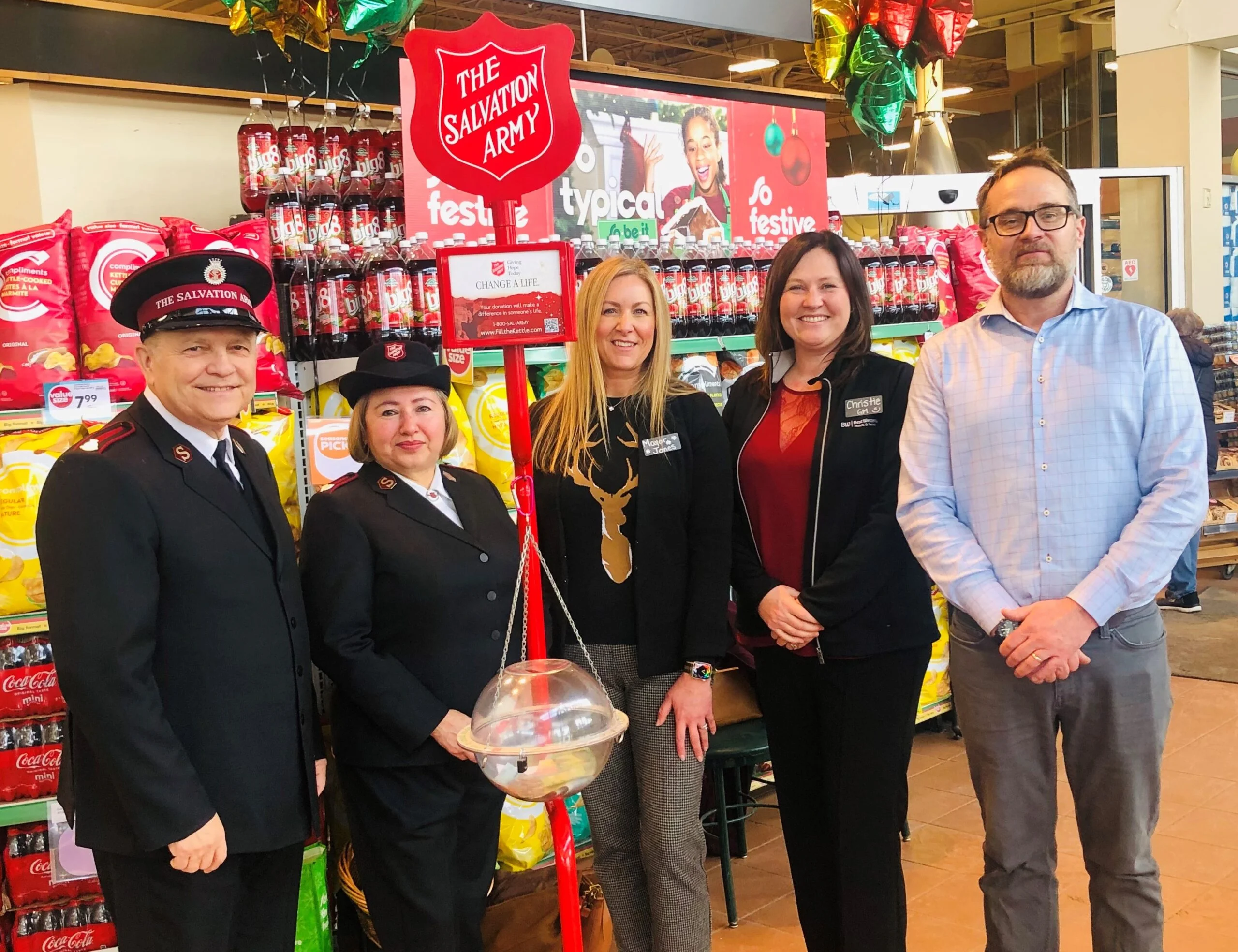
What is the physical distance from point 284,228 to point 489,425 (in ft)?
2.50

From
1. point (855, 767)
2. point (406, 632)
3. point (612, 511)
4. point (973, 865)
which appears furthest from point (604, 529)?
point (973, 865)

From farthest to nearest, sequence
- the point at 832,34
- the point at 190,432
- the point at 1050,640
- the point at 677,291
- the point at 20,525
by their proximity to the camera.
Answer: the point at 832,34 < the point at 677,291 < the point at 20,525 < the point at 1050,640 < the point at 190,432

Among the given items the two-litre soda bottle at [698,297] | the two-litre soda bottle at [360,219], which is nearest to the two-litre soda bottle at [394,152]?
the two-litre soda bottle at [360,219]

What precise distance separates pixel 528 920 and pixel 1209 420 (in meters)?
6.04

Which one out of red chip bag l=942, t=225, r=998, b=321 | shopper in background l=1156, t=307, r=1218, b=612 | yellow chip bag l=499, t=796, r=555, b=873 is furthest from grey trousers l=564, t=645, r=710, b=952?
shopper in background l=1156, t=307, r=1218, b=612

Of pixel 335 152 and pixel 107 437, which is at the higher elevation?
pixel 335 152

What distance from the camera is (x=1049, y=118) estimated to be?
1532cm

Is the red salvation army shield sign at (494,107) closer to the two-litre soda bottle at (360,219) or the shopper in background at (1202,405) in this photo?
the two-litre soda bottle at (360,219)

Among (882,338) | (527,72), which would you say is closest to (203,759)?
(527,72)

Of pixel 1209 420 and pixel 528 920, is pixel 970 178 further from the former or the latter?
pixel 528 920

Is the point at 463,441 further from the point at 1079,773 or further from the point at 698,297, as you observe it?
the point at 1079,773

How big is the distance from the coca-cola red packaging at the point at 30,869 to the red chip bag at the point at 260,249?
1.23 meters

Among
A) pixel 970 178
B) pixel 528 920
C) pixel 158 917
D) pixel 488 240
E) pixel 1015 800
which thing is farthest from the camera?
pixel 970 178

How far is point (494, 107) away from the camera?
5.87ft
